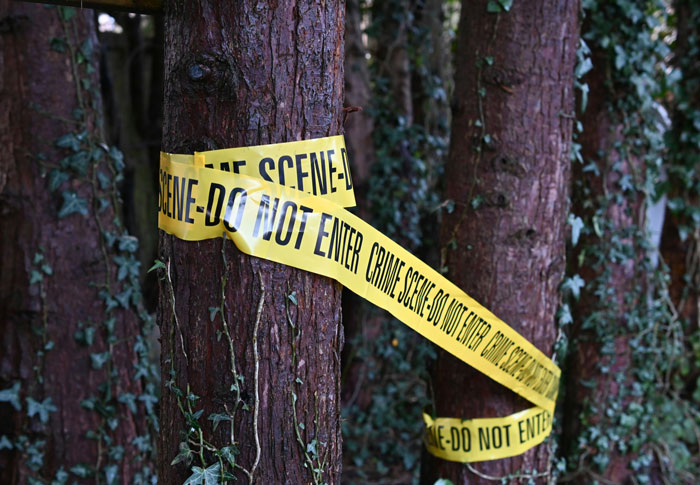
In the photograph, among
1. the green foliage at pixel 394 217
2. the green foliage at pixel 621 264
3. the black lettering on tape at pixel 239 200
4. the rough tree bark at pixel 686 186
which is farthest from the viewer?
the green foliage at pixel 394 217

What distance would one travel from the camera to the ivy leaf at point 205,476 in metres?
1.22

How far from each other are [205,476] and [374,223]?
328 cm

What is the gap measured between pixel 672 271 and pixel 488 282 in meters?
2.78

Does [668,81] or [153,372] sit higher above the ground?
[668,81]

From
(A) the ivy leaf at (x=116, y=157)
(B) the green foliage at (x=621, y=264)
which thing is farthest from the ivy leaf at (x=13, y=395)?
(B) the green foliage at (x=621, y=264)

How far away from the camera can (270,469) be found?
1263 millimetres

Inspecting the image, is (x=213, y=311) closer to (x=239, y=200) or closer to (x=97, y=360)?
(x=239, y=200)

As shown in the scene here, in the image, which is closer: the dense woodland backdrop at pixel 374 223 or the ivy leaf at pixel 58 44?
the dense woodland backdrop at pixel 374 223

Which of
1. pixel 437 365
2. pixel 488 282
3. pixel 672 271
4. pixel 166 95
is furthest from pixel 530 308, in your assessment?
pixel 672 271

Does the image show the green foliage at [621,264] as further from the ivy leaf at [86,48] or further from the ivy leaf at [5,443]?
the ivy leaf at [5,443]

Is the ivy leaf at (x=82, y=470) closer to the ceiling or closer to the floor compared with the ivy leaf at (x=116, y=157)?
closer to the floor

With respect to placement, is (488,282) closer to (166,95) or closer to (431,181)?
(166,95)

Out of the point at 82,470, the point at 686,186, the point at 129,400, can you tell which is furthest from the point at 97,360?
the point at 686,186

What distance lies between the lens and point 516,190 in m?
2.16
